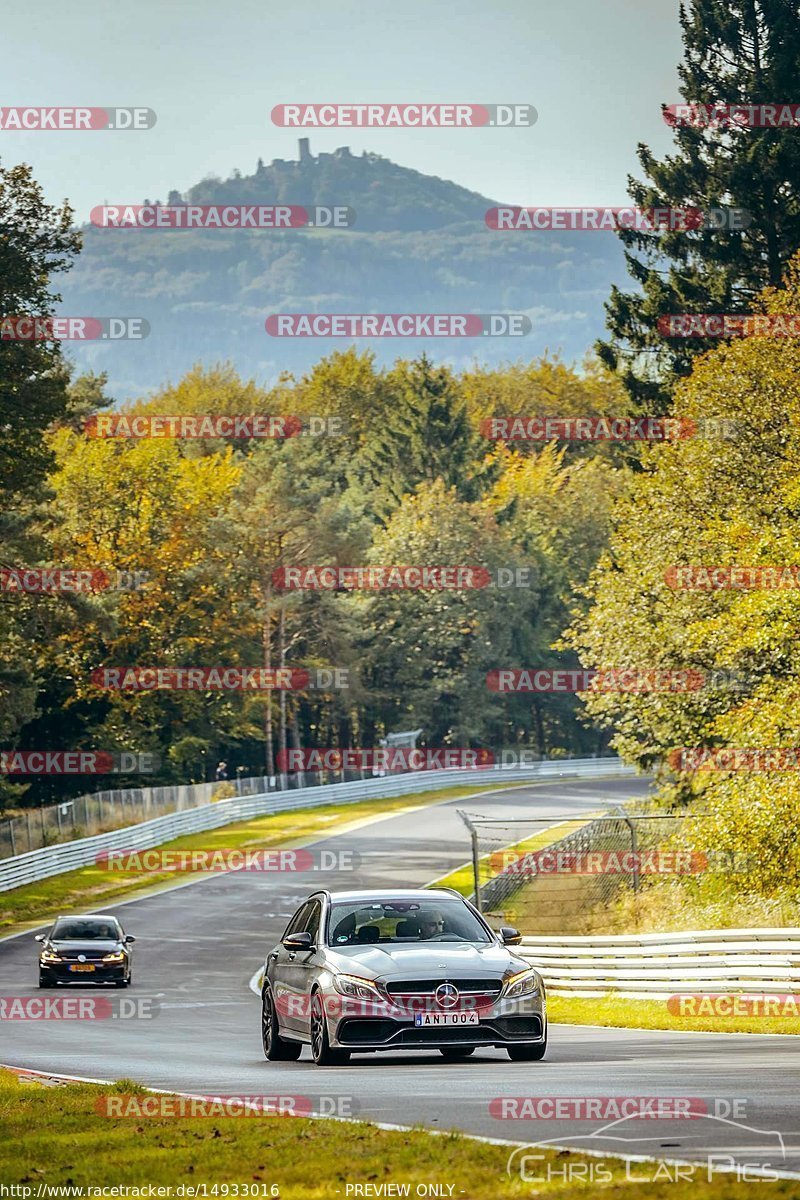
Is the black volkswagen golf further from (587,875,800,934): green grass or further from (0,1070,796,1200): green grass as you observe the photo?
(0,1070,796,1200): green grass

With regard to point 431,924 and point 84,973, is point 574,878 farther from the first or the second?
point 431,924

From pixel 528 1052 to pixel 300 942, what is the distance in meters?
2.09

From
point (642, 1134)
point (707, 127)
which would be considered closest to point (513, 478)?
point (707, 127)

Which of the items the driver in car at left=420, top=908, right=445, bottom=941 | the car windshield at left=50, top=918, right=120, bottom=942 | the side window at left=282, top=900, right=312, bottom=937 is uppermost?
the driver in car at left=420, top=908, right=445, bottom=941

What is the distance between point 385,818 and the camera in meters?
69.6

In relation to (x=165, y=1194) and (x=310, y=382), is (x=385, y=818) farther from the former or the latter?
(x=165, y=1194)

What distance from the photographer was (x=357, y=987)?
14.4m

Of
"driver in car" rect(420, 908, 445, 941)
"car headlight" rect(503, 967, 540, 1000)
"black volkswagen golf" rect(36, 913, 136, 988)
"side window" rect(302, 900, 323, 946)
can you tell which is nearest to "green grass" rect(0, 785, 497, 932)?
"black volkswagen golf" rect(36, 913, 136, 988)

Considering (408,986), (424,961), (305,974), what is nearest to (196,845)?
(305,974)

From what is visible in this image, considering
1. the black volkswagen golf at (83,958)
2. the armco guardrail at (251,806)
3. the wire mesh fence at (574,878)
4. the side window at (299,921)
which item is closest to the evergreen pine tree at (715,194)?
the wire mesh fence at (574,878)

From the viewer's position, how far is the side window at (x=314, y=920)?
1583 cm

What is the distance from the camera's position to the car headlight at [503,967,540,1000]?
47.5 feet

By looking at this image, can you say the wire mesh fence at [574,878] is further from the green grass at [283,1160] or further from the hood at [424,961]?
the green grass at [283,1160]

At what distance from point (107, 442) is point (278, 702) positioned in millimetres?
16258
